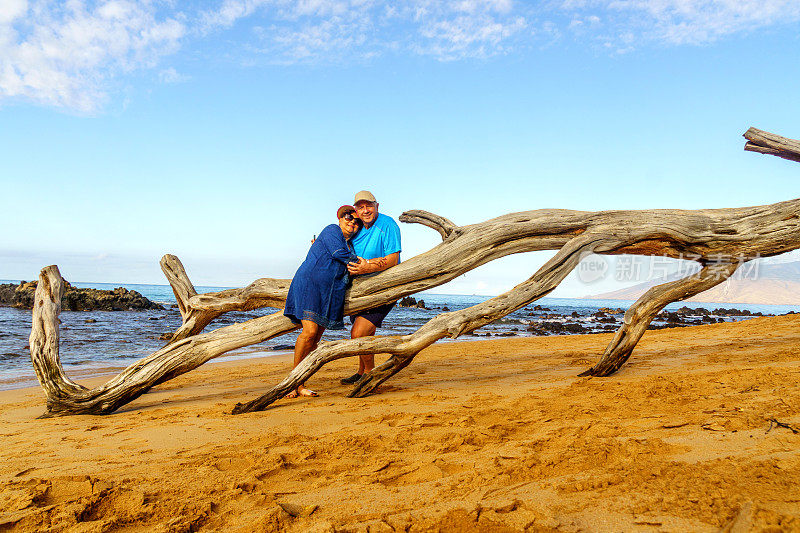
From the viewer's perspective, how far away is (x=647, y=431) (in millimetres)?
2838

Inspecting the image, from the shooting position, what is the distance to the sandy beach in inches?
76.0

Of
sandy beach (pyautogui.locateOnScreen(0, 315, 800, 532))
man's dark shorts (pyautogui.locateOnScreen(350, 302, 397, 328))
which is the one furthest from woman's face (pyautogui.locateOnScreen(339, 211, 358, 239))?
sandy beach (pyautogui.locateOnScreen(0, 315, 800, 532))

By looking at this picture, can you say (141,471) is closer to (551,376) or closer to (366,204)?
(366,204)

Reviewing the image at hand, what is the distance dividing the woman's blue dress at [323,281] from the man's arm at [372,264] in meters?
0.07

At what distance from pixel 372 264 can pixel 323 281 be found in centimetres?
53

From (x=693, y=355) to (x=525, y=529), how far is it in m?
5.73

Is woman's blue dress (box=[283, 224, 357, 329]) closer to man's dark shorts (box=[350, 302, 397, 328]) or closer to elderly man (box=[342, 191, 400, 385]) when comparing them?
elderly man (box=[342, 191, 400, 385])

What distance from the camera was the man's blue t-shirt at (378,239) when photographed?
5.01 m

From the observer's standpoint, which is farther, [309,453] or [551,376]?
[551,376]

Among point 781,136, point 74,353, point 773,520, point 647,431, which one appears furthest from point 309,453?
point 74,353

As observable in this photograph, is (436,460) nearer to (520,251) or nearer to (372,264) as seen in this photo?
(372,264)

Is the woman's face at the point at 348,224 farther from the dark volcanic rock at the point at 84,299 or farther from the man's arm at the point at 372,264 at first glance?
the dark volcanic rock at the point at 84,299

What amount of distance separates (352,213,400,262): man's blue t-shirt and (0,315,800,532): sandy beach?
56.8 inches

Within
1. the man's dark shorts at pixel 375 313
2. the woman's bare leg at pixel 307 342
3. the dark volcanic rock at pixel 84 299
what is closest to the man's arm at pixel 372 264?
the man's dark shorts at pixel 375 313
